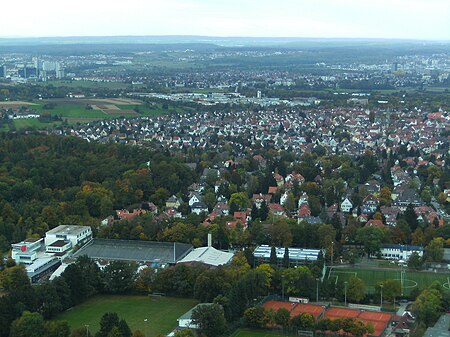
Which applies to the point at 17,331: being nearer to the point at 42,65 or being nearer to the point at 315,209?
the point at 315,209

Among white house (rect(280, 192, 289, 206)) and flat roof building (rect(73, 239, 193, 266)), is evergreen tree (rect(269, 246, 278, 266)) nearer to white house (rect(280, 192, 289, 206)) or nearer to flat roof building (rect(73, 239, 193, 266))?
flat roof building (rect(73, 239, 193, 266))

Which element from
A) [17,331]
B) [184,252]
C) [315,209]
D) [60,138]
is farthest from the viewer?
[60,138]

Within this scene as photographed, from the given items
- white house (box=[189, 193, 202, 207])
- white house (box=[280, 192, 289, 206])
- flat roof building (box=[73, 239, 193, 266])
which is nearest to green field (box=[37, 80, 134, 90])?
white house (box=[189, 193, 202, 207])

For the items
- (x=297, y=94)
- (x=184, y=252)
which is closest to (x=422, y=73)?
(x=297, y=94)

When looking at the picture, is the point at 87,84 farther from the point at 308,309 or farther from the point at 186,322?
the point at 186,322

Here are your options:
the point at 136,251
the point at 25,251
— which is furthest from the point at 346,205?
the point at 25,251

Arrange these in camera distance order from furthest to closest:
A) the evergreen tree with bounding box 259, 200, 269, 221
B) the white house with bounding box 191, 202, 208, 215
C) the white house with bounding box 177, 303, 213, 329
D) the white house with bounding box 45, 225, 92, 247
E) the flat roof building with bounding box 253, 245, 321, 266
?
the white house with bounding box 191, 202, 208, 215 < the evergreen tree with bounding box 259, 200, 269, 221 < the white house with bounding box 45, 225, 92, 247 < the flat roof building with bounding box 253, 245, 321, 266 < the white house with bounding box 177, 303, 213, 329

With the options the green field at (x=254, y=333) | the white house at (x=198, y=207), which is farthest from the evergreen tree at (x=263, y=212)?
the green field at (x=254, y=333)
